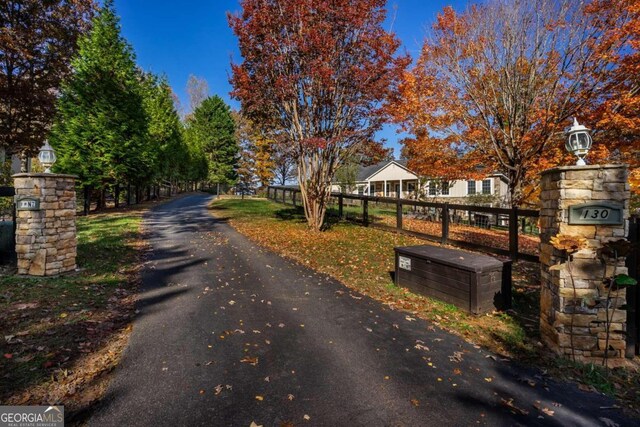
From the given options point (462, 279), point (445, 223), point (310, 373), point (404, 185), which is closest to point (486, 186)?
point (404, 185)

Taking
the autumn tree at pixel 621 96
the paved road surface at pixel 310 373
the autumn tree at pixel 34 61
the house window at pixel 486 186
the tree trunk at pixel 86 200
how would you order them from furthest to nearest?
the house window at pixel 486 186 → the tree trunk at pixel 86 200 → the autumn tree at pixel 34 61 → the autumn tree at pixel 621 96 → the paved road surface at pixel 310 373

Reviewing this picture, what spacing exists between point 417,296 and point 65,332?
5.28 meters

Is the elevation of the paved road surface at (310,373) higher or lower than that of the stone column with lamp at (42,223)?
lower

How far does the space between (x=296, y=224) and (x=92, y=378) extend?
401 inches

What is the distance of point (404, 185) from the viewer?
→ 3366 centimetres

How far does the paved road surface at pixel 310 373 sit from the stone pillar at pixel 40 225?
2.28 metres

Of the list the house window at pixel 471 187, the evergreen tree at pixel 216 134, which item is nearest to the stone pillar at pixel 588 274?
the house window at pixel 471 187

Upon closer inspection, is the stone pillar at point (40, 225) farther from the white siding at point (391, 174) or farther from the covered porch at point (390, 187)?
the white siding at point (391, 174)

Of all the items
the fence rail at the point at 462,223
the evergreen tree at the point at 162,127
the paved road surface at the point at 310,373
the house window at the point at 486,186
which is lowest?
the paved road surface at the point at 310,373

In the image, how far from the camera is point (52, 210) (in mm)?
6105

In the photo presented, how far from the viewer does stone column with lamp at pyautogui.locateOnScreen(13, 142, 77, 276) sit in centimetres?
588

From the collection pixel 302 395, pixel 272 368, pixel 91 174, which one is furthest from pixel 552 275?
pixel 91 174

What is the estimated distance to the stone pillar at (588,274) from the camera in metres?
3.49

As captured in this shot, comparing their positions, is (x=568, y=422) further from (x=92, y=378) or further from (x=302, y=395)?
(x=92, y=378)
